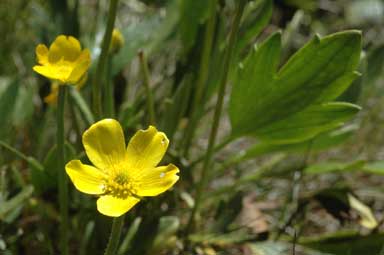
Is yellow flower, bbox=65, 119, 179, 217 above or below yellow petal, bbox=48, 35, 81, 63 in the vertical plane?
below

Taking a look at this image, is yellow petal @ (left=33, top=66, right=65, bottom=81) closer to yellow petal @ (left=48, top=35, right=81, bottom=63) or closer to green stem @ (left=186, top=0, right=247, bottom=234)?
yellow petal @ (left=48, top=35, right=81, bottom=63)

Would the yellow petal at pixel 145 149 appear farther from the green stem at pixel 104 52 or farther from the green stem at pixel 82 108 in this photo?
the green stem at pixel 82 108

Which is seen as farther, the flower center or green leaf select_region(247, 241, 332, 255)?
green leaf select_region(247, 241, 332, 255)

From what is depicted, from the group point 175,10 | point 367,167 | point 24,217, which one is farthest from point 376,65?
point 24,217

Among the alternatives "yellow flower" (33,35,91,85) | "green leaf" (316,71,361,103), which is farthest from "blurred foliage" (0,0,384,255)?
"yellow flower" (33,35,91,85)

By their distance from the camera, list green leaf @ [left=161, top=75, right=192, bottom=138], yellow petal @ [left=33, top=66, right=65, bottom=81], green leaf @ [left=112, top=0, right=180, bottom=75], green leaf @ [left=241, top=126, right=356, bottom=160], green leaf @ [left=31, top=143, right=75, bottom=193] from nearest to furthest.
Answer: yellow petal @ [left=33, top=66, right=65, bottom=81] → green leaf @ [left=31, top=143, right=75, bottom=193] → green leaf @ [left=161, top=75, right=192, bottom=138] → green leaf @ [left=241, top=126, right=356, bottom=160] → green leaf @ [left=112, top=0, right=180, bottom=75]

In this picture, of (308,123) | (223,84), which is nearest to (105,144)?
(223,84)

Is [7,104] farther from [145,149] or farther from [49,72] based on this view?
[145,149]
